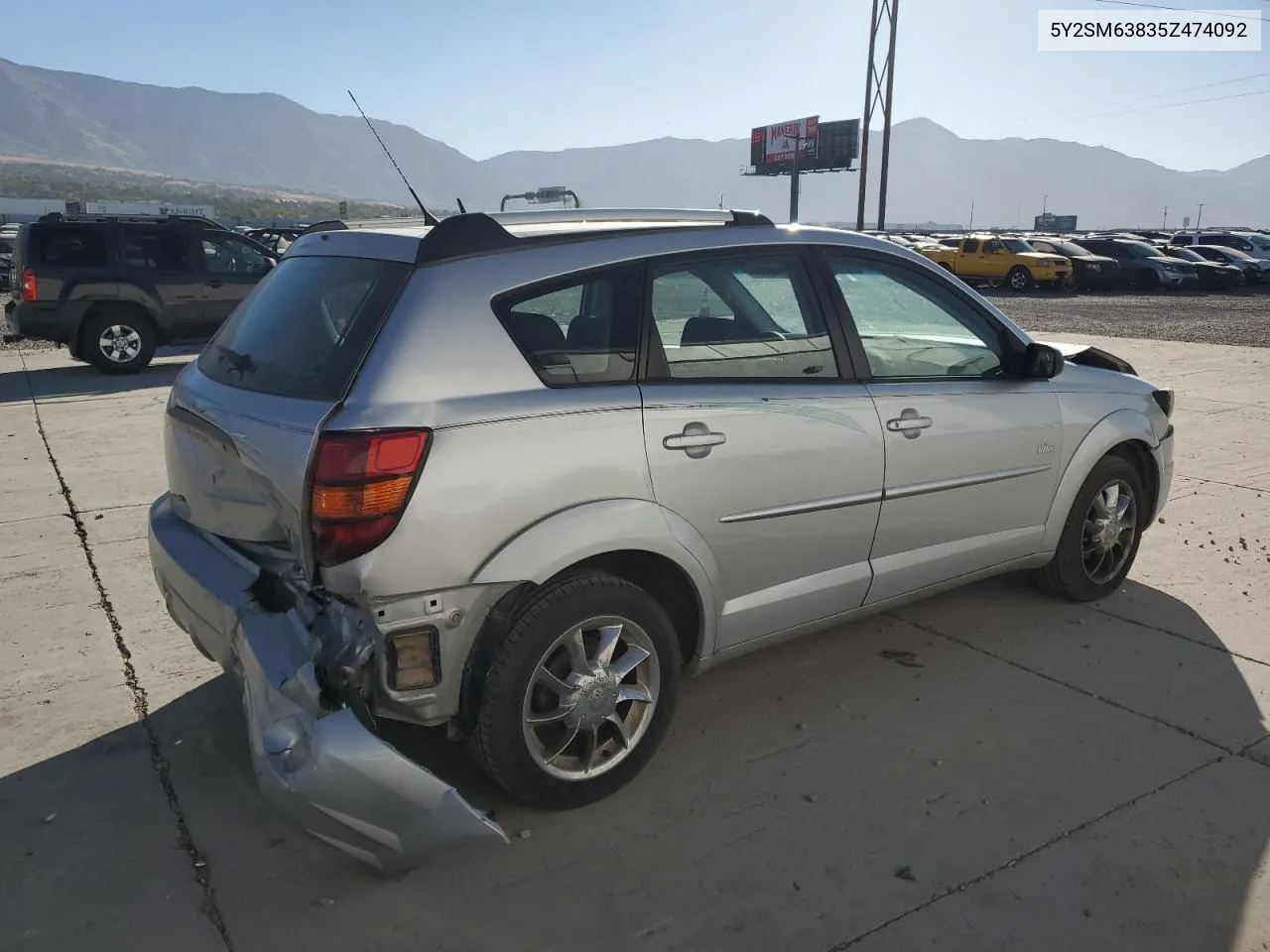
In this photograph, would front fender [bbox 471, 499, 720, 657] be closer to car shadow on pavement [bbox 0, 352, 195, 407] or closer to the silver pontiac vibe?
the silver pontiac vibe

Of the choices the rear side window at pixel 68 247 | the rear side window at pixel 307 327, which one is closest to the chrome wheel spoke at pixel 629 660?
the rear side window at pixel 307 327

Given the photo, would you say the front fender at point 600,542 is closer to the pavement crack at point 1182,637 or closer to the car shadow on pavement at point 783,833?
the car shadow on pavement at point 783,833

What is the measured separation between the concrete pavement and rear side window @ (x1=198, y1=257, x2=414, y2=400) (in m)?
1.29

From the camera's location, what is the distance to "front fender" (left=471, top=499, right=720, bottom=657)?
9.09 ft

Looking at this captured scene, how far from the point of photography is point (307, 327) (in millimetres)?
3074

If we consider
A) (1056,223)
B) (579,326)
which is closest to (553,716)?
(579,326)

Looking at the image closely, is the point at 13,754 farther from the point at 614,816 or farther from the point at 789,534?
the point at 789,534

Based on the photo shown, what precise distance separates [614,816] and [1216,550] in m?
4.10

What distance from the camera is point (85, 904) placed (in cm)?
268

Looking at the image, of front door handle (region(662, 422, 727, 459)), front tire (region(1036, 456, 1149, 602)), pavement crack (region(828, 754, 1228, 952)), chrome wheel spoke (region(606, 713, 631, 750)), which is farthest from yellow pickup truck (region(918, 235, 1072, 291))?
chrome wheel spoke (region(606, 713, 631, 750))

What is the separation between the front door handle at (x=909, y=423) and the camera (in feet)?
12.1

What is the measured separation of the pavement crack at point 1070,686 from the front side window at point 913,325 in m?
1.18

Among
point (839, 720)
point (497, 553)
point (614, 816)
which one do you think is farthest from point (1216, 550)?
point (497, 553)

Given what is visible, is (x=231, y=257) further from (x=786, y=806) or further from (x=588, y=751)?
(x=786, y=806)
